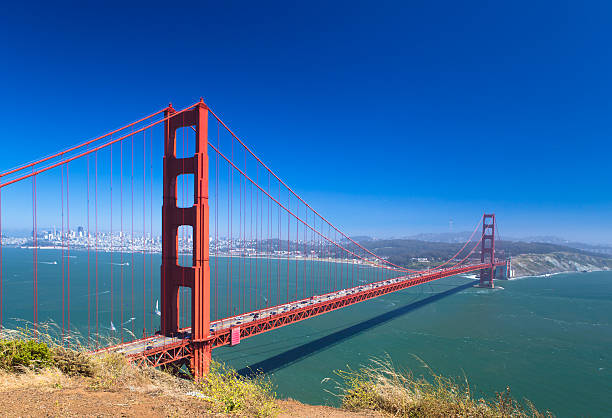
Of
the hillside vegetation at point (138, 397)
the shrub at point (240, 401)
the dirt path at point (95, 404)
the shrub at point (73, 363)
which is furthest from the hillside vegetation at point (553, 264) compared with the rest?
the shrub at point (73, 363)

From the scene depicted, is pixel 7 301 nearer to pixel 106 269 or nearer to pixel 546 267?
pixel 106 269

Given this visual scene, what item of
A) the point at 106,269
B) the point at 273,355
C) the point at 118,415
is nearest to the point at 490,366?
the point at 273,355

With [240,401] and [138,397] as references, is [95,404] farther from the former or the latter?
[240,401]

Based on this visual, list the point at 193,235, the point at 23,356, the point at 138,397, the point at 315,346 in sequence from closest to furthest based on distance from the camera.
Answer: the point at 138,397 → the point at 23,356 → the point at 193,235 → the point at 315,346

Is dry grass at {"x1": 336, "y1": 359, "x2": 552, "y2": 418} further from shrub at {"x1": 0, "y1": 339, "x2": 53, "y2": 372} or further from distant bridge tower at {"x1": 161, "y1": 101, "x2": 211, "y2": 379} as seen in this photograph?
distant bridge tower at {"x1": 161, "y1": 101, "x2": 211, "y2": 379}

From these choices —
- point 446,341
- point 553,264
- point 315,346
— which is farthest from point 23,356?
point 553,264

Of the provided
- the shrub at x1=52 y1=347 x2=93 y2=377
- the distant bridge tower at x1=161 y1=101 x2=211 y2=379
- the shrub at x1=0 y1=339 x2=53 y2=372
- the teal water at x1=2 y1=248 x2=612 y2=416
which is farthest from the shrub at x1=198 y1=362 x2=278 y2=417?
the distant bridge tower at x1=161 y1=101 x2=211 y2=379
